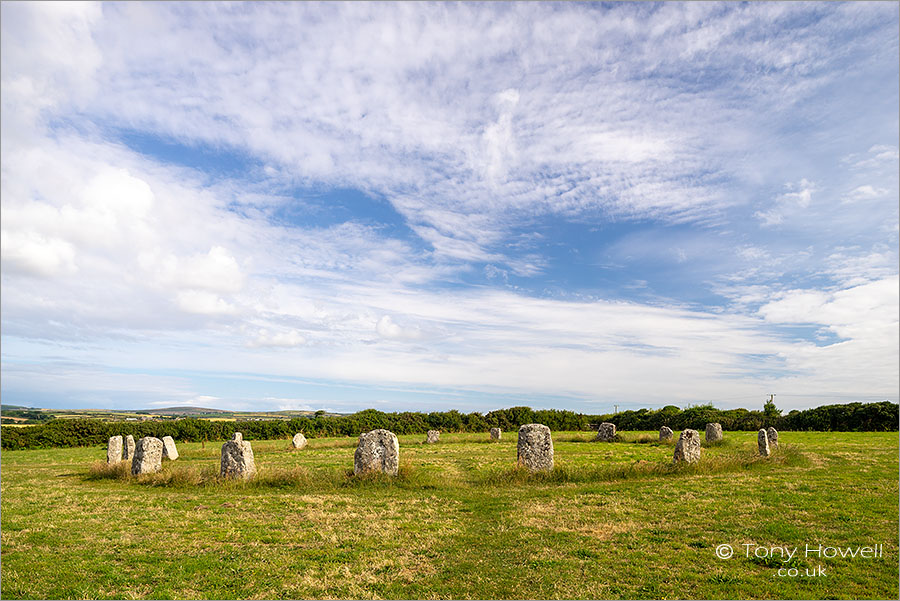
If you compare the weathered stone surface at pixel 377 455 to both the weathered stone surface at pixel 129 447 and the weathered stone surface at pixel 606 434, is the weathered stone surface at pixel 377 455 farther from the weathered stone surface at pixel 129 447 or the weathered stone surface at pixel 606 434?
the weathered stone surface at pixel 606 434

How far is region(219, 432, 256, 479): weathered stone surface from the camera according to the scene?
15.8m

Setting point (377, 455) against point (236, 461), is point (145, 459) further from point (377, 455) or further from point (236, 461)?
point (377, 455)

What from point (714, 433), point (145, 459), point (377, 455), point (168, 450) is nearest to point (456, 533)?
point (377, 455)

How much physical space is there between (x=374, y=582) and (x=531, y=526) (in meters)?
4.11

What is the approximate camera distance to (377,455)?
625 inches

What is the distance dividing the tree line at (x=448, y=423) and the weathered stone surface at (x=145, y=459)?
61.7 feet

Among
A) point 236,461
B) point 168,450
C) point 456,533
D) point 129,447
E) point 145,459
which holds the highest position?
point 236,461

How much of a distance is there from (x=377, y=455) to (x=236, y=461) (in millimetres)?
4508

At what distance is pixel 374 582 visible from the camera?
7.24 metres

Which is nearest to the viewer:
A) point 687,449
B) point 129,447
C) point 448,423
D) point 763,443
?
point 687,449

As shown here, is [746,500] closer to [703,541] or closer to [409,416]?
[703,541]

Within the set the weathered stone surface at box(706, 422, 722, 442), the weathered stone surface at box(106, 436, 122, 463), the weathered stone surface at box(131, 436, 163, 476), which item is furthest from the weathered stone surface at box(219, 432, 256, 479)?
the weathered stone surface at box(706, 422, 722, 442)

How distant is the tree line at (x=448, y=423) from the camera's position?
35.3 meters

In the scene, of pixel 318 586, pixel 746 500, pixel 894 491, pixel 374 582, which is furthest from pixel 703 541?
pixel 894 491
